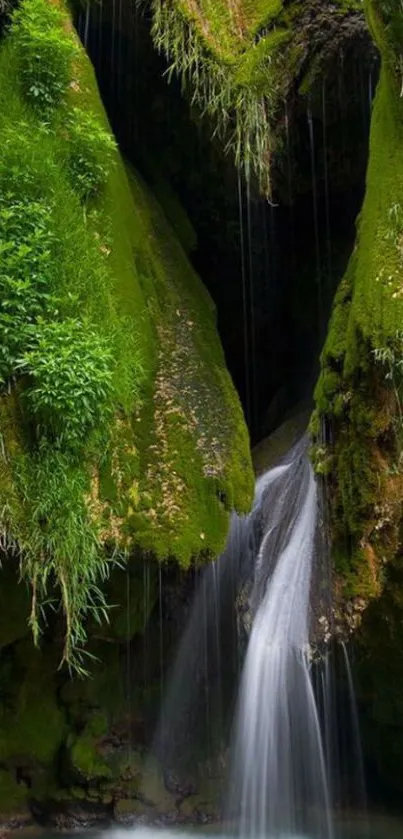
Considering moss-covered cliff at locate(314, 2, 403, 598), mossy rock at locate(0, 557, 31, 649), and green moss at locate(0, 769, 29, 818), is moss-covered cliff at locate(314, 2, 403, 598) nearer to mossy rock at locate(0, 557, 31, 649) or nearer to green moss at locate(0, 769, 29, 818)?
mossy rock at locate(0, 557, 31, 649)

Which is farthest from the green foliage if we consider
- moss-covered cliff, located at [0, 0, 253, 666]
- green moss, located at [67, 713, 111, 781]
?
green moss, located at [67, 713, 111, 781]

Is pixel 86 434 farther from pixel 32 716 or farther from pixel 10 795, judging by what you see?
pixel 10 795

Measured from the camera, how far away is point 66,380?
4.16 metres

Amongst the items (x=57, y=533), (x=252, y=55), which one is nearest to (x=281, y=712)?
(x=57, y=533)

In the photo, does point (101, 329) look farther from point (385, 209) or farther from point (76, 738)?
point (76, 738)

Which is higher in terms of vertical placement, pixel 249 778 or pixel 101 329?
pixel 101 329

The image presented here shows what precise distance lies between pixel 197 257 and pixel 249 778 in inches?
235

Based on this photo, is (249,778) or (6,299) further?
(249,778)

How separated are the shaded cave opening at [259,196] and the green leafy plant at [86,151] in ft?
5.22

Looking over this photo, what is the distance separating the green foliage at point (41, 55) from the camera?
17.2ft

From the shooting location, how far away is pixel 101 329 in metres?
4.73

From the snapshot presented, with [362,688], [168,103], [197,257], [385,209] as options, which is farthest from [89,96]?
[362,688]

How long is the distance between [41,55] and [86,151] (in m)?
0.77

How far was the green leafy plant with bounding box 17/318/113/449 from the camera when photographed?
4.12m
